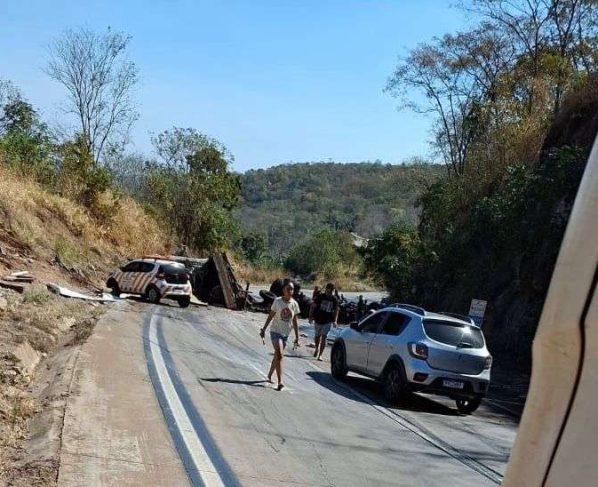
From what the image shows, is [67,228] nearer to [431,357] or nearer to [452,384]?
[431,357]

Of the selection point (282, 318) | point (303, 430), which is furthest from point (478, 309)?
point (303, 430)

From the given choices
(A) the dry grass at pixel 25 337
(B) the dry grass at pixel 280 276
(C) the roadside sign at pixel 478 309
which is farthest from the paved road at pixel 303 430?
(B) the dry grass at pixel 280 276

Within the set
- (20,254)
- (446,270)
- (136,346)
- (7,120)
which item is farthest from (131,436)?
(7,120)

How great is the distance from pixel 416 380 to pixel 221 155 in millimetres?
53771

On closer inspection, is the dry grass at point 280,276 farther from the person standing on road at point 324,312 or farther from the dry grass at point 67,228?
the person standing on road at point 324,312

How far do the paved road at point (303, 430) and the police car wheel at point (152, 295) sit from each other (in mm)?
14081

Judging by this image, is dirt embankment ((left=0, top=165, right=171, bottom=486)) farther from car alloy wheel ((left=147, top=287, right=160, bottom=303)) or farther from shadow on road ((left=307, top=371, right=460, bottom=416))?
shadow on road ((left=307, top=371, right=460, bottom=416))

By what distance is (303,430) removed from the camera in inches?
410

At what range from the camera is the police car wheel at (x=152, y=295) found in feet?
107

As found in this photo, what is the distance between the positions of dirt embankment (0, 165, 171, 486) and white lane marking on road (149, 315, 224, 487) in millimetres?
1314

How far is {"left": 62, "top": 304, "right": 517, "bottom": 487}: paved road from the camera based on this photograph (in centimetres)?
824

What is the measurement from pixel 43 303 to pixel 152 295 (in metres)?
12.1

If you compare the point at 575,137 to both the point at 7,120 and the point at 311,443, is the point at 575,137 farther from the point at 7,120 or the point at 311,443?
the point at 7,120

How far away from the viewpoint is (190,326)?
Result: 81.4ft
